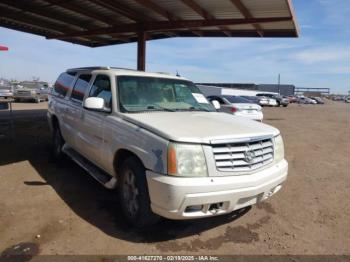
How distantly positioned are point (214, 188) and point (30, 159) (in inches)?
207

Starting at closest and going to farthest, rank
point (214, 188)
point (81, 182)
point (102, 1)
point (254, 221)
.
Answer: point (214, 188)
point (254, 221)
point (81, 182)
point (102, 1)

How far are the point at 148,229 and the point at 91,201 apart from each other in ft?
4.29

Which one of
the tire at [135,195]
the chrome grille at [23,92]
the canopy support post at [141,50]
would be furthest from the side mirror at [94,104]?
the chrome grille at [23,92]

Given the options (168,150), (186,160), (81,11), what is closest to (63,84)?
(168,150)

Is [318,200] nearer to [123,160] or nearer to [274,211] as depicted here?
[274,211]

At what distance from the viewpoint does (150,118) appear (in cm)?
405

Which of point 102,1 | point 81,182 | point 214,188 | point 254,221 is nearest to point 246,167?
point 214,188

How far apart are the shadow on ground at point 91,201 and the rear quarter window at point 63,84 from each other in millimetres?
1483

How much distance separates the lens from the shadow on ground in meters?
3.98

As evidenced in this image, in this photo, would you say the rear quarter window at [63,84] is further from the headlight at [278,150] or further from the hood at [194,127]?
the headlight at [278,150]

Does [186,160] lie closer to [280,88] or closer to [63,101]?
[63,101]

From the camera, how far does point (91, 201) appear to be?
4.93m

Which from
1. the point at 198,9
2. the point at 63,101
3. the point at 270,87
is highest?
the point at 198,9

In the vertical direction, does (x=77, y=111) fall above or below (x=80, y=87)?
below
